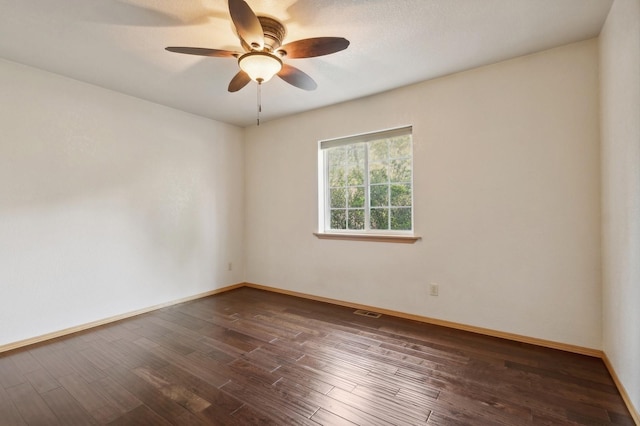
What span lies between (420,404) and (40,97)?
3.91 meters

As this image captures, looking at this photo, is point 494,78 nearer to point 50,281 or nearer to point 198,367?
point 198,367

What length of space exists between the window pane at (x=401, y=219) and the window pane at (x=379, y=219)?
2.9 inches

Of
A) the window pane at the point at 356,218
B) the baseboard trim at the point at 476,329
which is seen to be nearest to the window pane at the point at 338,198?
the window pane at the point at 356,218

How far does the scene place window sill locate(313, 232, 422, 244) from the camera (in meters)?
3.02

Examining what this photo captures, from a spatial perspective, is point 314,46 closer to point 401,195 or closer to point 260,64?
point 260,64

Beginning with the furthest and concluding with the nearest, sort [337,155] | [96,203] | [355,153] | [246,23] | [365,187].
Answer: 1. [337,155]
2. [355,153]
3. [365,187]
4. [96,203]
5. [246,23]

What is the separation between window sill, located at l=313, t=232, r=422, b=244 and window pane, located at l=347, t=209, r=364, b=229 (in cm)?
20

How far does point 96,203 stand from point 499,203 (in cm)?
391

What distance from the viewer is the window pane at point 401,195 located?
315 centimetres

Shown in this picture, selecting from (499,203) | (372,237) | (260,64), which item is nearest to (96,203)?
(260,64)

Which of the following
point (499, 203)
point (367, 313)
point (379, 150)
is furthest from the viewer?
point (379, 150)

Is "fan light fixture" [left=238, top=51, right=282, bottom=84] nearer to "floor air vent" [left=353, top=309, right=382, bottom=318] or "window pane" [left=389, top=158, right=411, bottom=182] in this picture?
"window pane" [left=389, top=158, right=411, bottom=182]

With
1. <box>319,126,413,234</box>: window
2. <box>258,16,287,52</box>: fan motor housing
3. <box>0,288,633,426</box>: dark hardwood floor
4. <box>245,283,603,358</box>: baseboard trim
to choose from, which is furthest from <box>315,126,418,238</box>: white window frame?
<box>258,16,287,52</box>: fan motor housing

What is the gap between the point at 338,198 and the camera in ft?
12.3
